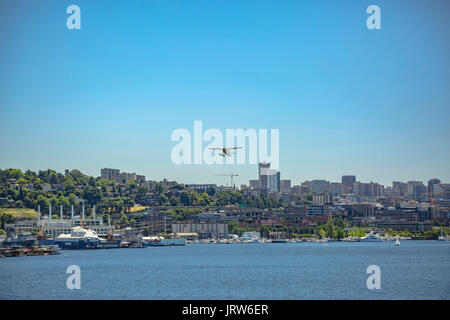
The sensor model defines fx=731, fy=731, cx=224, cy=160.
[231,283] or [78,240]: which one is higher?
[231,283]

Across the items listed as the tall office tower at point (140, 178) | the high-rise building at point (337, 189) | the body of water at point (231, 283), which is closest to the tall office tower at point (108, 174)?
the tall office tower at point (140, 178)

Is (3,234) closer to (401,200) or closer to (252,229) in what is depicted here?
(252,229)

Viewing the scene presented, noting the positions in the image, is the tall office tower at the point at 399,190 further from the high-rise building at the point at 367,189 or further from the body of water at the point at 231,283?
the body of water at the point at 231,283

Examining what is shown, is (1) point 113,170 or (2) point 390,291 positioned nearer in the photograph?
(2) point 390,291

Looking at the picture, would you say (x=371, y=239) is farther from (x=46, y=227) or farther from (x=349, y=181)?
(x=349, y=181)

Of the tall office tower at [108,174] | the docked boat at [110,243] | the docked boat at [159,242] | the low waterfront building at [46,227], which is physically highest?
the tall office tower at [108,174]

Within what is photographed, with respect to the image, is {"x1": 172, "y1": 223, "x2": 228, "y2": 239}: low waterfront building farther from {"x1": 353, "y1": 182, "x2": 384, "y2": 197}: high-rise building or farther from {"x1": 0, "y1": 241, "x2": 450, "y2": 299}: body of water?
{"x1": 0, "y1": 241, "x2": 450, "y2": 299}: body of water

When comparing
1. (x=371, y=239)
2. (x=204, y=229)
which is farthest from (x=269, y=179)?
(x=371, y=239)
